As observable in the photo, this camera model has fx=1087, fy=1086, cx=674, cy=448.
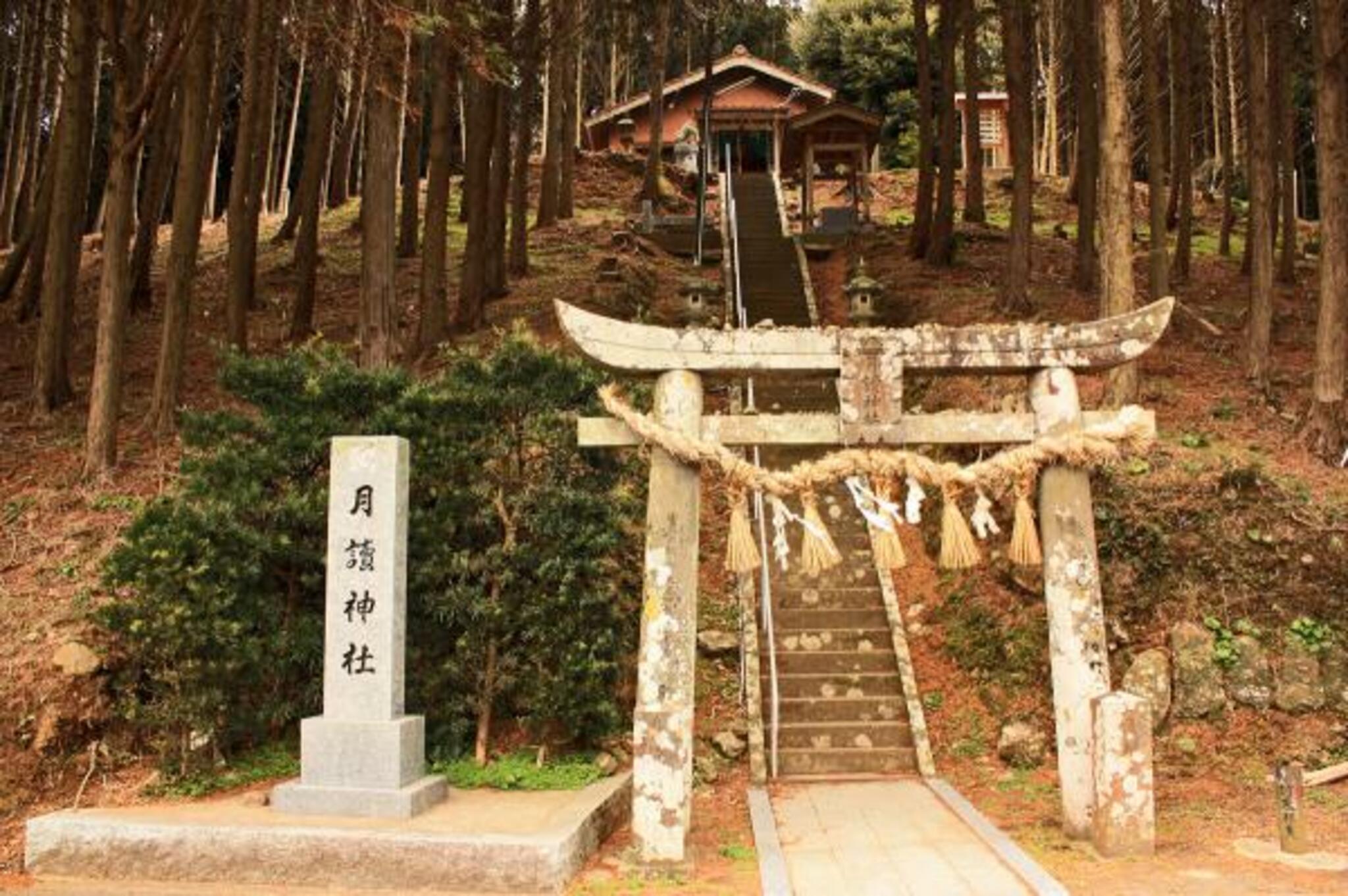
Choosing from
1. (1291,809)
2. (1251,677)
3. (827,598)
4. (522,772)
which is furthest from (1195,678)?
(522,772)

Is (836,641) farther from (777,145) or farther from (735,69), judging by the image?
(735,69)

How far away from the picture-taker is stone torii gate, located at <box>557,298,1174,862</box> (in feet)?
23.6

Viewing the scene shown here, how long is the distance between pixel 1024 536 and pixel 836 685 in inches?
128

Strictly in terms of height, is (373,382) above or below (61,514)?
above

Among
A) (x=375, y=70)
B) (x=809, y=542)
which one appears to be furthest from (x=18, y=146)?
(x=809, y=542)

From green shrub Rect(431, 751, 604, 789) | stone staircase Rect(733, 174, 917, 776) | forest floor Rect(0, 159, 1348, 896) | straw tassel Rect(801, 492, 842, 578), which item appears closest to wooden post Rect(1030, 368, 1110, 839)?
forest floor Rect(0, 159, 1348, 896)

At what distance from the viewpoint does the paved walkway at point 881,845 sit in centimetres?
629

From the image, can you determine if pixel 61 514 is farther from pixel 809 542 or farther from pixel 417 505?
pixel 809 542

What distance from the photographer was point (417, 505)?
8.61 metres

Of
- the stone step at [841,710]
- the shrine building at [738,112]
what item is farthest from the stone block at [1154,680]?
the shrine building at [738,112]

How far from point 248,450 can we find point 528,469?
2.17m

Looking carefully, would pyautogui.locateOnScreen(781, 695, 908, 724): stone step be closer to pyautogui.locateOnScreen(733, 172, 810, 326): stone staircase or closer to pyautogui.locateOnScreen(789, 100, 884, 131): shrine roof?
pyautogui.locateOnScreen(733, 172, 810, 326): stone staircase

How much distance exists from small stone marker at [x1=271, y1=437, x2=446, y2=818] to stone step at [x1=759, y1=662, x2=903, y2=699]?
3491 millimetres

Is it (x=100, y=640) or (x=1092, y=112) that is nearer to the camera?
(x=100, y=640)
